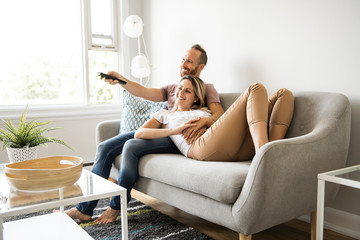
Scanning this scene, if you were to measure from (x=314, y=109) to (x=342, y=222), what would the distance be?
2.36 feet

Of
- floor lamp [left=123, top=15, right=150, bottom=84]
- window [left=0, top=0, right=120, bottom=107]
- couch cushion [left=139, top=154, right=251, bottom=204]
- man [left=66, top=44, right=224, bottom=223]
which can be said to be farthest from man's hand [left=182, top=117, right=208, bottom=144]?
window [left=0, top=0, right=120, bottom=107]

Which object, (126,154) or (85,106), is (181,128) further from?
(85,106)

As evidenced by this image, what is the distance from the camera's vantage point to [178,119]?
2.16 m

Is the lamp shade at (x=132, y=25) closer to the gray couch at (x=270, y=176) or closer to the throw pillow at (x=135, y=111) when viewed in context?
the throw pillow at (x=135, y=111)

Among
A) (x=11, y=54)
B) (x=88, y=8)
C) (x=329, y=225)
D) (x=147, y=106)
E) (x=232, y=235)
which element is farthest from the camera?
(x=88, y=8)

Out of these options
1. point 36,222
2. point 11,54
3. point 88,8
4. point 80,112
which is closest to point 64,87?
point 80,112

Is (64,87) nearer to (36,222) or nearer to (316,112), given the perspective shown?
(36,222)

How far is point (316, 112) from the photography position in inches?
71.6

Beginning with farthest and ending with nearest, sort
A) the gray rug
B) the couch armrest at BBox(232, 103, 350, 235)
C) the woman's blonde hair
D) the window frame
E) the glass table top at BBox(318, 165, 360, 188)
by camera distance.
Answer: the window frame < the woman's blonde hair < the gray rug < the couch armrest at BBox(232, 103, 350, 235) < the glass table top at BBox(318, 165, 360, 188)

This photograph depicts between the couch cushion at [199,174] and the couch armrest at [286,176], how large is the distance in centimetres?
6

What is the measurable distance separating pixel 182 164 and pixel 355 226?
1066 mm

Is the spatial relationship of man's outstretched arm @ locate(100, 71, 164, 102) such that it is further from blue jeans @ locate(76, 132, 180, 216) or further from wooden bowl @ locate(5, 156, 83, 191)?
wooden bowl @ locate(5, 156, 83, 191)

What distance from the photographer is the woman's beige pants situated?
172cm

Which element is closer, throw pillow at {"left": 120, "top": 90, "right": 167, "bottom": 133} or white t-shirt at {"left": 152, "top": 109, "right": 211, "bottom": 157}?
white t-shirt at {"left": 152, "top": 109, "right": 211, "bottom": 157}
